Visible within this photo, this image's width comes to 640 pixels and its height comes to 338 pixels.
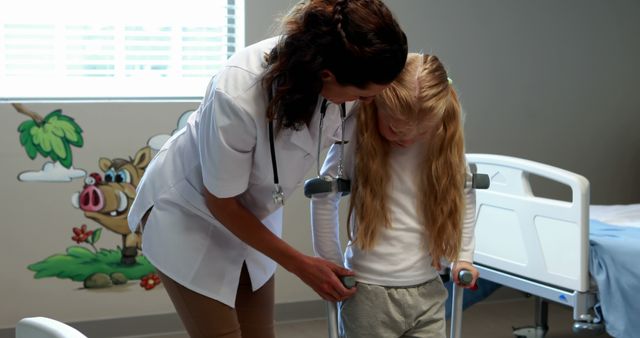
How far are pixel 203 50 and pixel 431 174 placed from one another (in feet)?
6.49

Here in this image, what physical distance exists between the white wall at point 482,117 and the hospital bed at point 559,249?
0.97 meters

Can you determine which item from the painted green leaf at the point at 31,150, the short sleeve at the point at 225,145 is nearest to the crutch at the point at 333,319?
the short sleeve at the point at 225,145

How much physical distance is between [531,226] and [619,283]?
0.35 m

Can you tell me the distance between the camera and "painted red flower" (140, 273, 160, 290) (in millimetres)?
3540

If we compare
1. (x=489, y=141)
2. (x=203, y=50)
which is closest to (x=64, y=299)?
(x=203, y=50)

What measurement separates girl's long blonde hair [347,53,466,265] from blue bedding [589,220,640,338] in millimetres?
971

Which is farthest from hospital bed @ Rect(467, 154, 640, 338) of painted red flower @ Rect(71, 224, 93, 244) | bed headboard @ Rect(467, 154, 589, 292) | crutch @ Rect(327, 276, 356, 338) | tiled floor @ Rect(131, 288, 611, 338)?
painted red flower @ Rect(71, 224, 93, 244)

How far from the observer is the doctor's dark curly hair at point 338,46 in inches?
53.2

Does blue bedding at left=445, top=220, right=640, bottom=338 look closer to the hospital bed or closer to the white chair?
the hospital bed

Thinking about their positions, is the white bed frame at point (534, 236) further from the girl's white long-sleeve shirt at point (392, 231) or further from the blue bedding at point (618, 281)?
the girl's white long-sleeve shirt at point (392, 231)

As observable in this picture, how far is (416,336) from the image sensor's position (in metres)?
1.89

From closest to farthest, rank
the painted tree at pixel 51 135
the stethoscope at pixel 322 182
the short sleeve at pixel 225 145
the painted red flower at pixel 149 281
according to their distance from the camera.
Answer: the short sleeve at pixel 225 145, the stethoscope at pixel 322 182, the painted tree at pixel 51 135, the painted red flower at pixel 149 281

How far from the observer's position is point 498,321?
3.87 meters

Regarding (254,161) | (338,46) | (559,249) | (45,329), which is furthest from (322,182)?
(559,249)
